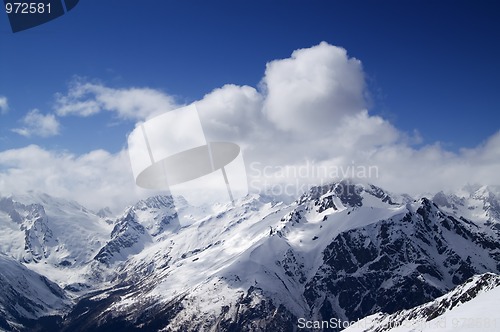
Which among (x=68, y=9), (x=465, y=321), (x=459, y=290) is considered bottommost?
(x=459, y=290)

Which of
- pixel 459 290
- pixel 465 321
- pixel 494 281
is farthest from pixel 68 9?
pixel 459 290

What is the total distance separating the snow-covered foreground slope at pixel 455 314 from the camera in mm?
26562

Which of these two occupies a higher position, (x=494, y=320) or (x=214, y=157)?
(x=214, y=157)

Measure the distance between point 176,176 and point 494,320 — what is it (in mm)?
18429

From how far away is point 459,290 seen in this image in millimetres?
96312

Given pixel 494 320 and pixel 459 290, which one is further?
pixel 459 290

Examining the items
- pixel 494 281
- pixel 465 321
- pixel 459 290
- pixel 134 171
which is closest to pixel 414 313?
pixel 459 290

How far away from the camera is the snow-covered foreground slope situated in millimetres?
26562

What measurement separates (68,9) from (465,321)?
28397 mm

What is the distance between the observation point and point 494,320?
2444 centimetres

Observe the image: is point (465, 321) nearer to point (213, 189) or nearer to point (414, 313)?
point (213, 189)

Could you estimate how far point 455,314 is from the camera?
3750 centimetres

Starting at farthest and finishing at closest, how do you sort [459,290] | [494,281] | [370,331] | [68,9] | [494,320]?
[370,331], [459,290], [494,281], [494,320], [68,9]

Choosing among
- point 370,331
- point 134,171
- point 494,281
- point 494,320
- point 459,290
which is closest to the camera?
point 134,171
